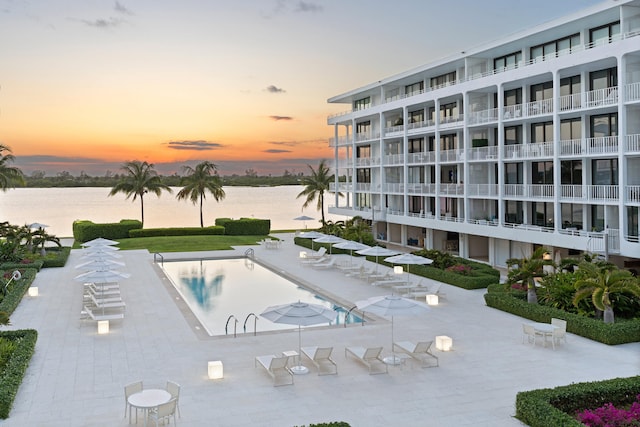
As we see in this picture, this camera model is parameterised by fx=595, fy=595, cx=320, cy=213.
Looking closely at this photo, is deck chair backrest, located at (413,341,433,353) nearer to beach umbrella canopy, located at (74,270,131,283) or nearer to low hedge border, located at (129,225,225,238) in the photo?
beach umbrella canopy, located at (74,270,131,283)

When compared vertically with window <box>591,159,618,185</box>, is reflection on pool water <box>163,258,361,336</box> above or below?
below

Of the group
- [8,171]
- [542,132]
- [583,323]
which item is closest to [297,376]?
[583,323]

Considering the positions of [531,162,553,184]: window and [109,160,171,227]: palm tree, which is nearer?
[531,162,553,184]: window

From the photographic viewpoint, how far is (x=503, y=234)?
31.8m

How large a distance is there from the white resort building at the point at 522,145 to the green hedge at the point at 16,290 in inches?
919

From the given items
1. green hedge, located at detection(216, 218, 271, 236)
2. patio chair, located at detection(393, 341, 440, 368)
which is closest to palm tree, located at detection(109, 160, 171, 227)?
green hedge, located at detection(216, 218, 271, 236)

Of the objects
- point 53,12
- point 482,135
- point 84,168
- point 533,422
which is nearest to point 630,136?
point 482,135

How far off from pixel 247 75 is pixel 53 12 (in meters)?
19.8

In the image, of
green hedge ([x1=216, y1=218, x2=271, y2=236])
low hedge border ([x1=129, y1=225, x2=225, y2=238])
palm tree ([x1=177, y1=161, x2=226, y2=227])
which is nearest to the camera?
low hedge border ([x1=129, y1=225, x2=225, y2=238])

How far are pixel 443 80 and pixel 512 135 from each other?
353 inches

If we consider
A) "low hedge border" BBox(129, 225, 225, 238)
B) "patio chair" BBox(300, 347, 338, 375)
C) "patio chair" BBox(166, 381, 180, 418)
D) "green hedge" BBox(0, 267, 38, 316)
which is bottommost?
"patio chair" BBox(300, 347, 338, 375)

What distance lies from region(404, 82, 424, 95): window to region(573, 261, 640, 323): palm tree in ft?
85.2

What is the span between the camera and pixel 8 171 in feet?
156

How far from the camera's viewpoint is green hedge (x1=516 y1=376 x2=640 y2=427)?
455 inches
